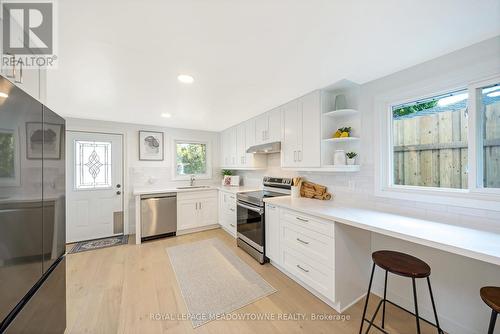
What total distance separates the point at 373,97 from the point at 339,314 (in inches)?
88.5

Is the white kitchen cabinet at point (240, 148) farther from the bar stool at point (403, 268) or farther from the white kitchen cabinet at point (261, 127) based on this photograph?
the bar stool at point (403, 268)

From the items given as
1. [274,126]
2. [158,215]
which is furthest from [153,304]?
[274,126]

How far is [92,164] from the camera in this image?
3678mm

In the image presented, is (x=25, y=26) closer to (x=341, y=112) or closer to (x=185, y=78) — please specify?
(x=185, y=78)

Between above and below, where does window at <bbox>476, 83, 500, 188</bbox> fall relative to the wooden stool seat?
above

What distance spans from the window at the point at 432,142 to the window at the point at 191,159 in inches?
153

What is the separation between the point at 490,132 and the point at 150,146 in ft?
15.9

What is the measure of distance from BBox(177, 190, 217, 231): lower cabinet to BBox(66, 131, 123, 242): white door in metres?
1.22

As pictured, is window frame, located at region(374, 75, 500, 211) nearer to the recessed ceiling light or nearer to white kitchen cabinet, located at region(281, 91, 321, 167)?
white kitchen cabinet, located at region(281, 91, 321, 167)

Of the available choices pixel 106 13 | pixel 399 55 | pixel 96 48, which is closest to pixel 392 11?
pixel 399 55

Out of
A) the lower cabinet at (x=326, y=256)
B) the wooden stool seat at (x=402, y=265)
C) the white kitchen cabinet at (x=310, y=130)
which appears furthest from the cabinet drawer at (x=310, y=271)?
the white kitchen cabinet at (x=310, y=130)

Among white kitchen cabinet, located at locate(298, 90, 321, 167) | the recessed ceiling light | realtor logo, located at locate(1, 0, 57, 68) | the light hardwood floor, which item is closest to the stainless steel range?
the light hardwood floor

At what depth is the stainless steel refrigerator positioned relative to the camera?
771mm

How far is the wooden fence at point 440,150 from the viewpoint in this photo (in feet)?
4.88
